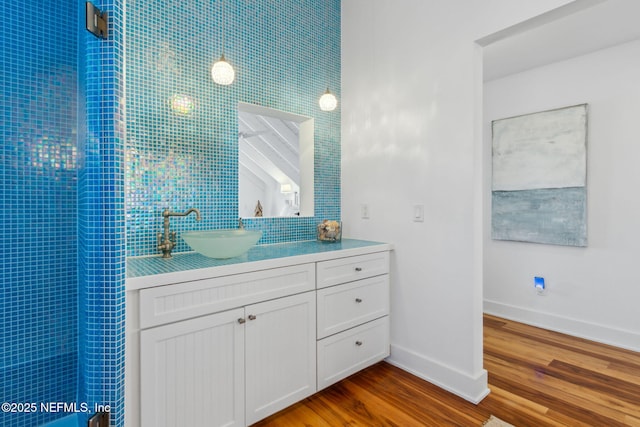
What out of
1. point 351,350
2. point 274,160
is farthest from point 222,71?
point 274,160

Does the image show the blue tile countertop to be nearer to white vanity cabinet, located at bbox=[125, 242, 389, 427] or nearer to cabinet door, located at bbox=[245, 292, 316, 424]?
white vanity cabinet, located at bbox=[125, 242, 389, 427]

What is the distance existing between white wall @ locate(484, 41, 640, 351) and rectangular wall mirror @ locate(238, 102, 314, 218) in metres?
2.35

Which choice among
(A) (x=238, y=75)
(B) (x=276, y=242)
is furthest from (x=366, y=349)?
(A) (x=238, y=75)

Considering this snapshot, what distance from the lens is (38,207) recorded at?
1477 mm

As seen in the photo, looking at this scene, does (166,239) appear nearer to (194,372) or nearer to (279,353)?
(194,372)

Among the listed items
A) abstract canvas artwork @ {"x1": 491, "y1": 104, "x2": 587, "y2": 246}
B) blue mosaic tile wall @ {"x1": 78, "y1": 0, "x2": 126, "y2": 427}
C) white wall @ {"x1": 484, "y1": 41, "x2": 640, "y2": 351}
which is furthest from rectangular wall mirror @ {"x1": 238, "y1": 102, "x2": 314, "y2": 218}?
white wall @ {"x1": 484, "y1": 41, "x2": 640, "y2": 351}

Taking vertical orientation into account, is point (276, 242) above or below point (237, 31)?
below

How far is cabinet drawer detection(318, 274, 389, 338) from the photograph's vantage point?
6.17 feet

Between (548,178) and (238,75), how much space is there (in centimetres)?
296

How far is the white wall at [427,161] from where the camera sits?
1.87 meters

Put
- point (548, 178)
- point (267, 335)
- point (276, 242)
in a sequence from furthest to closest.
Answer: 1. point (548, 178)
2. point (276, 242)
3. point (267, 335)

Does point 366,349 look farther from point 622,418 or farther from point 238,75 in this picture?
point 238,75

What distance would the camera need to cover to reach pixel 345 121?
2684 millimetres

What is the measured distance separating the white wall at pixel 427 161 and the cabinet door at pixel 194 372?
1.28 metres
